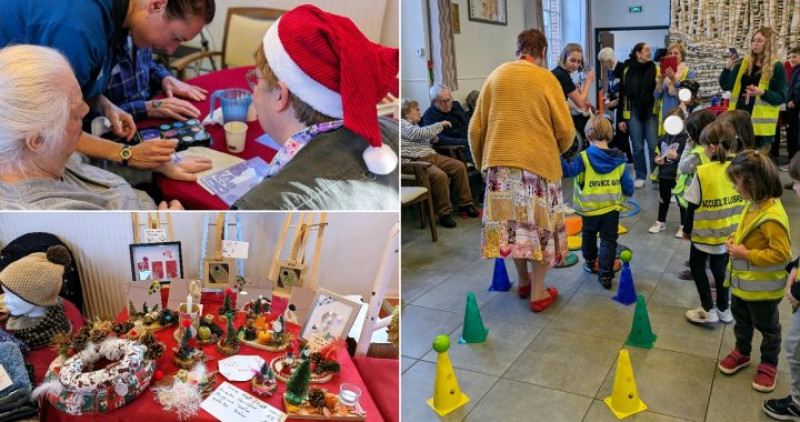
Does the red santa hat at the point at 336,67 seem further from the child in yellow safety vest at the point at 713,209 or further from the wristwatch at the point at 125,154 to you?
the child in yellow safety vest at the point at 713,209

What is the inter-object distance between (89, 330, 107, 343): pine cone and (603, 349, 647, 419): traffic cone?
1691 mm

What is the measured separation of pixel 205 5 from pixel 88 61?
0.25m

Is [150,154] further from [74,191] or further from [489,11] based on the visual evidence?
[489,11]

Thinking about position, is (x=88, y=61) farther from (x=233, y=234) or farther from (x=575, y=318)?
(x=575, y=318)

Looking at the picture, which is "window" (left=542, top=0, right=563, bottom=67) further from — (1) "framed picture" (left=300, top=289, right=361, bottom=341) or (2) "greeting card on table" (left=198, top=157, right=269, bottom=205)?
(2) "greeting card on table" (left=198, top=157, right=269, bottom=205)

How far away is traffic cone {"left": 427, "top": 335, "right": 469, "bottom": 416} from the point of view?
2.18 m

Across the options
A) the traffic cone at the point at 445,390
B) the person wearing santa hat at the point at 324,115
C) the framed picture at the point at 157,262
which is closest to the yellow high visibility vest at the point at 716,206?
the traffic cone at the point at 445,390

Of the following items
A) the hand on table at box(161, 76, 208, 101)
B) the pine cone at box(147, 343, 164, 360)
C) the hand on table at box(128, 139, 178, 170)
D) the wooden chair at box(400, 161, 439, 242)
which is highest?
the hand on table at box(161, 76, 208, 101)

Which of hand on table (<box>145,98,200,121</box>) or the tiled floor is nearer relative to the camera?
hand on table (<box>145,98,200,121</box>)

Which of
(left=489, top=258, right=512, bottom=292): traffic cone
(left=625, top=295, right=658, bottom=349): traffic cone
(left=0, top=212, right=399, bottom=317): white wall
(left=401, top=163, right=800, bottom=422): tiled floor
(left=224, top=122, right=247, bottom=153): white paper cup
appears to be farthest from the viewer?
(left=489, top=258, right=512, bottom=292): traffic cone

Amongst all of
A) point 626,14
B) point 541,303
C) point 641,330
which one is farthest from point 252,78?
point 626,14

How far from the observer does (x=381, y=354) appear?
6.49 feet

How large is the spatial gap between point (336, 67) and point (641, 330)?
75.5 inches

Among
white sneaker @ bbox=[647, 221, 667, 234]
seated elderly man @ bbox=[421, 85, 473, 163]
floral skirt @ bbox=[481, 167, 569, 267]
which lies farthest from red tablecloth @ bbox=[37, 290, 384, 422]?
seated elderly man @ bbox=[421, 85, 473, 163]
